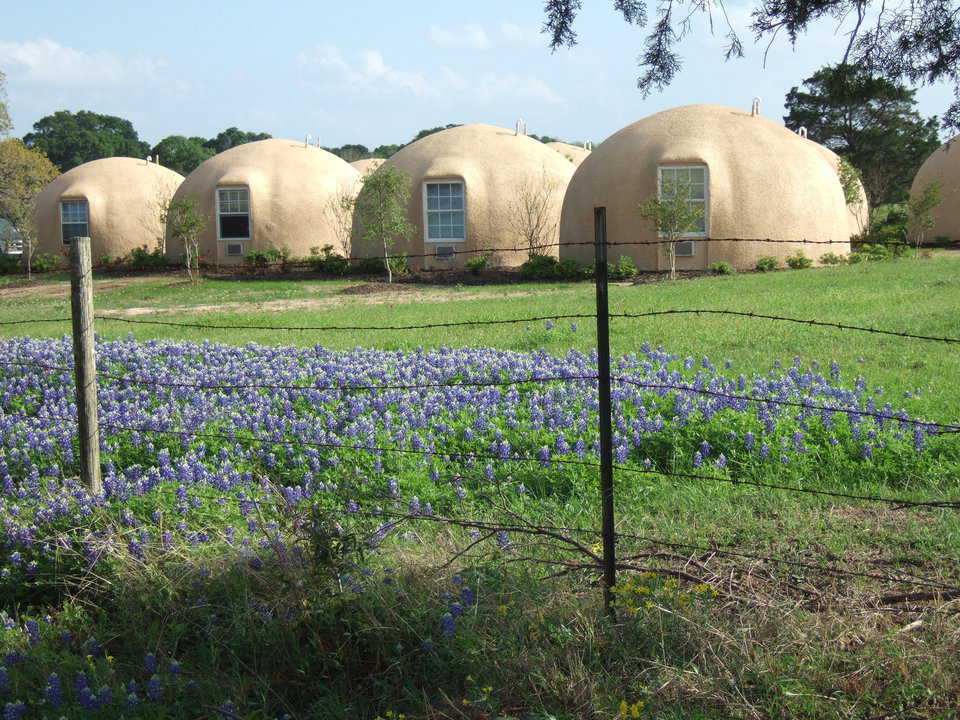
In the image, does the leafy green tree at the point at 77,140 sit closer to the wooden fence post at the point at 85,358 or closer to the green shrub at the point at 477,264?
the green shrub at the point at 477,264

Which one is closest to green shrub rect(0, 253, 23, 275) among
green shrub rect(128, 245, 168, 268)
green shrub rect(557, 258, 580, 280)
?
green shrub rect(128, 245, 168, 268)

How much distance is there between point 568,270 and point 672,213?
9.15ft

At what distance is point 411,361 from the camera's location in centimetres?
830

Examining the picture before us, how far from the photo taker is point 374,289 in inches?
847

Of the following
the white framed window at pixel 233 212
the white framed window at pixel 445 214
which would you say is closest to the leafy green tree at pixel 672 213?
the white framed window at pixel 445 214

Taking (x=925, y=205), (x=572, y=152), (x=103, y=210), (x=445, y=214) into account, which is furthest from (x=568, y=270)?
(x=103, y=210)

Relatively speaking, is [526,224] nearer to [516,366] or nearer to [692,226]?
[692,226]

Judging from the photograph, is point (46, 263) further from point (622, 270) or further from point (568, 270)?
point (622, 270)

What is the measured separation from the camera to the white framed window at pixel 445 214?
26406mm

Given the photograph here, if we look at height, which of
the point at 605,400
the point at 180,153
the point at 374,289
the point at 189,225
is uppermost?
the point at 180,153

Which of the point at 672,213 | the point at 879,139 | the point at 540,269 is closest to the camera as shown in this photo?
the point at 672,213

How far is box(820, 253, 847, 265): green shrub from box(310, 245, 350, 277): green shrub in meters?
12.2

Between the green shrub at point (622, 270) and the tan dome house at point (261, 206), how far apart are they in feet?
33.9

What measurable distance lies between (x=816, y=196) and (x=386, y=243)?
11.3 meters
